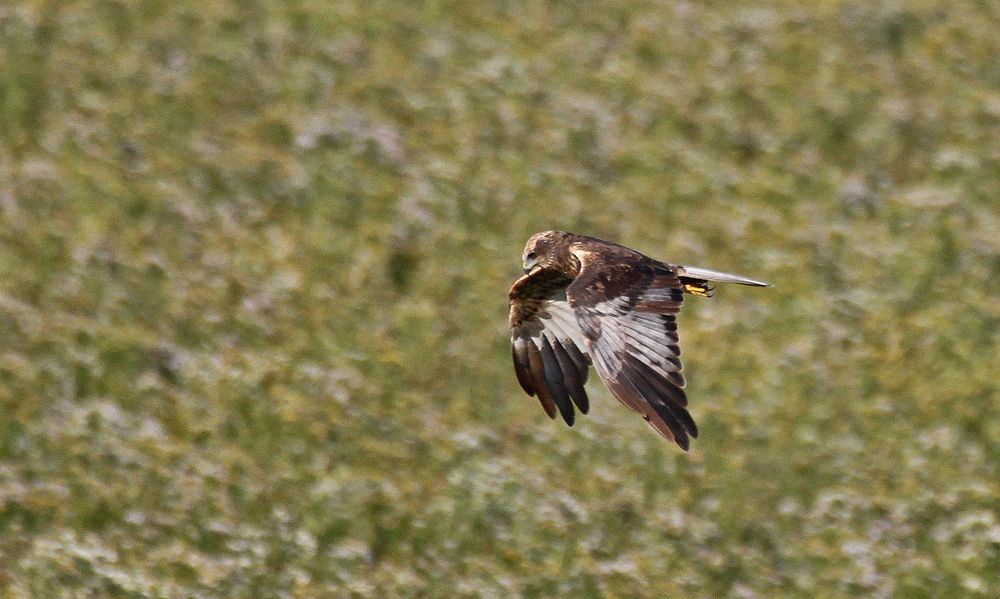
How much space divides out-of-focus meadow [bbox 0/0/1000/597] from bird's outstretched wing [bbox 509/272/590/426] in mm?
925

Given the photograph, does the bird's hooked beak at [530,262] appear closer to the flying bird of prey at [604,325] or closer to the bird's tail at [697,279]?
the flying bird of prey at [604,325]

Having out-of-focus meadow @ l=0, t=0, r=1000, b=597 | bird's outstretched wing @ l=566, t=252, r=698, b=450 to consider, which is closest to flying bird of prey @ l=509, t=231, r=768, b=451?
bird's outstretched wing @ l=566, t=252, r=698, b=450

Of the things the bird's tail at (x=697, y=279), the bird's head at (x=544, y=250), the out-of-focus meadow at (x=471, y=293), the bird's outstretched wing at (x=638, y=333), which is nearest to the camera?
the bird's outstretched wing at (x=638, y=333)

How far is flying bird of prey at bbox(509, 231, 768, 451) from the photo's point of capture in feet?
19.2

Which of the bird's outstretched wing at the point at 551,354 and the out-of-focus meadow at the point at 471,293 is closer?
the bird's outstretched wing at the point at 551,354

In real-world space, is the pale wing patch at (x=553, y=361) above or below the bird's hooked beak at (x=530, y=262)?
below

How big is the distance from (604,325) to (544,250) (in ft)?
3.83

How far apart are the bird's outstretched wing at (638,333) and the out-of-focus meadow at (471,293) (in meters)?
1.72

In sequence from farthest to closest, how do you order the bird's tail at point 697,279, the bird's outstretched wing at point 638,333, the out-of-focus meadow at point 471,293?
the out-of-focus meadow at point 471,293 → the bird's tail at point 697,279 → the bird's outstretched wing at point 638,333

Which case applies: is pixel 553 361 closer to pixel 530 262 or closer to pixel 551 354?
pixel 551 354

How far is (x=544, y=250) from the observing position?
7285 mm

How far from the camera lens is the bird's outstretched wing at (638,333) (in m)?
5.76

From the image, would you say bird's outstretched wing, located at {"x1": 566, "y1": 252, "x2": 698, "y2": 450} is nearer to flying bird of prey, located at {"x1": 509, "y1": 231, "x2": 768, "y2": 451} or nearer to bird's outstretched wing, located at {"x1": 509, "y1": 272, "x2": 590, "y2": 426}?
flying bird of prey, located at {"x1": 509, "y1": 231, "x2": 768, "y2": 451}

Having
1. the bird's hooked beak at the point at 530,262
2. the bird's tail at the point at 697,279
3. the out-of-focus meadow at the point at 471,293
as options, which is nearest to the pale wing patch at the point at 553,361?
the bird's hooked beak at the point at 530,262
